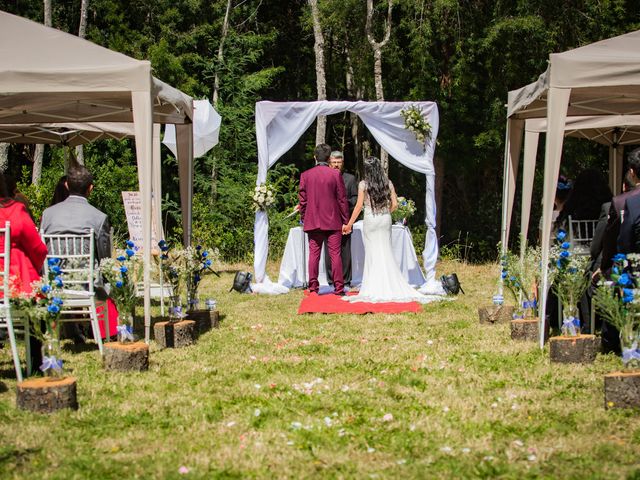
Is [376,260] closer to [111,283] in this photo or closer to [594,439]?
[111,283]

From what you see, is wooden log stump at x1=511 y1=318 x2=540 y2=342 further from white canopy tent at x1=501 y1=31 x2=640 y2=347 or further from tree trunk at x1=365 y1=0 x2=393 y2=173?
tree trunk at x1=365 y1=0 x2=393 y2=173

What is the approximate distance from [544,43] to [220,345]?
1099 cm

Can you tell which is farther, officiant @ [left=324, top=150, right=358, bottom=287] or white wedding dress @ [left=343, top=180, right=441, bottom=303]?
officiant @ [left=324, top=150, right=358, bottom=287]

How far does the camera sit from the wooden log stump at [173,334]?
6.59 meters

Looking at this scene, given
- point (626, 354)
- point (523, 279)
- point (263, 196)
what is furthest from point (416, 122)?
point (626, 354)

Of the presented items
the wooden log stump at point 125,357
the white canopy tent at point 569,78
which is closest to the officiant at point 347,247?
the white canopy tent at point 569,78

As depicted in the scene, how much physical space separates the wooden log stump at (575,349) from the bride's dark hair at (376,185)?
4.09 meters

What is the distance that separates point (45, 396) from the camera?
4.47 meters

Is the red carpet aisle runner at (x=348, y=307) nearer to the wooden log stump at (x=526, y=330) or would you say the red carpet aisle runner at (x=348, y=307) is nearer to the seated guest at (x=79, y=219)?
the wooden log stump at (x=526, y=330)

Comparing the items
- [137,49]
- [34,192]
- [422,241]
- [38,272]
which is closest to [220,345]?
[38,272]

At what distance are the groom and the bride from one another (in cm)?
36

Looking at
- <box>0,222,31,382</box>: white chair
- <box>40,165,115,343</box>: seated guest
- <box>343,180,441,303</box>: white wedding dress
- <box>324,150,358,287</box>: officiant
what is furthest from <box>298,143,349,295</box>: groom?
<box>0,222,31,382</box>: white chair

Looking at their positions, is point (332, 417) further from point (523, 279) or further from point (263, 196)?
point (263, 196)

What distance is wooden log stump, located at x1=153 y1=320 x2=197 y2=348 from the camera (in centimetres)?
659
